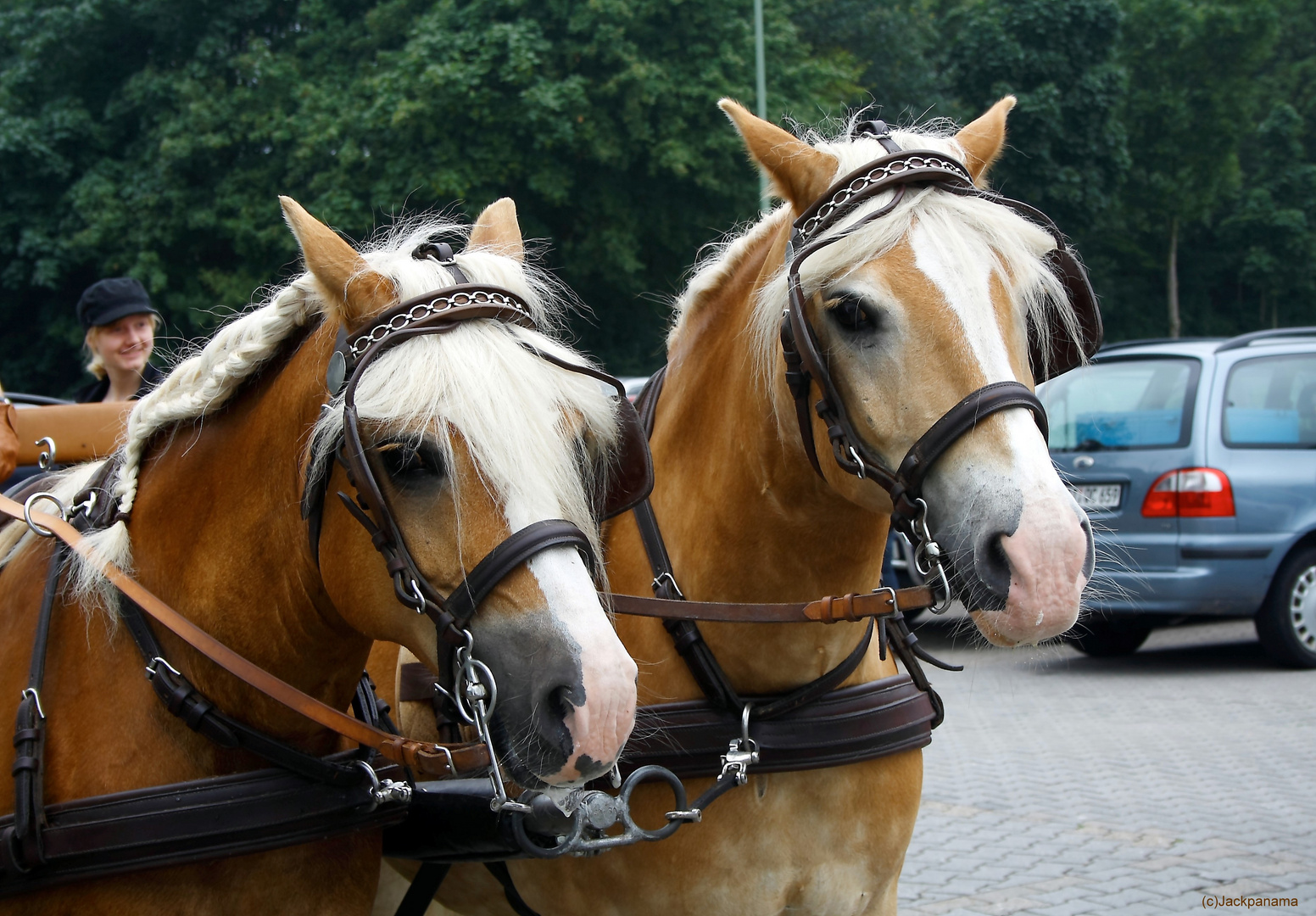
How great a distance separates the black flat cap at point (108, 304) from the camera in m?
3.99

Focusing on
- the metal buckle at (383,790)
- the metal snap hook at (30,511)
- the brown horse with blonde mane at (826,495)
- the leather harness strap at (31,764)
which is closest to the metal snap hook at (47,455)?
the metal snap hook at (30,511)

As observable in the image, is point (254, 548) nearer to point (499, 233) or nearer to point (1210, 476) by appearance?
point (499, 233)

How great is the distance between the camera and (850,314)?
2.09 metres

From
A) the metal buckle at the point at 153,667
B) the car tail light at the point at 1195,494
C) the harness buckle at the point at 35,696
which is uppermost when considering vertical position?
the metal buckle at the point at 153,667

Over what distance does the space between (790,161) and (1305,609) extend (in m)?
6.91

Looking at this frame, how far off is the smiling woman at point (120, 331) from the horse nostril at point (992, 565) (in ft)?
9.97

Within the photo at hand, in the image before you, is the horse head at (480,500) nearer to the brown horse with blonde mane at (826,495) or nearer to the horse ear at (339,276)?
the horse ear at (339,276)

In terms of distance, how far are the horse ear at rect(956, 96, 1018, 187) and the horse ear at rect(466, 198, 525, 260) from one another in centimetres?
90

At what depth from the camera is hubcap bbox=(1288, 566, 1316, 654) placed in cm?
770

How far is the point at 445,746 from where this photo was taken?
198cm

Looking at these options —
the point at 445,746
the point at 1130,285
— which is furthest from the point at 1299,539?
the point at 1130,285

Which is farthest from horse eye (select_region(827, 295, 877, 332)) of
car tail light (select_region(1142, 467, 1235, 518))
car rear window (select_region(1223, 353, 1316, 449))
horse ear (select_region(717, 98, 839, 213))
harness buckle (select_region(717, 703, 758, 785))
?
car rear window (select_region(1223, 353, 1316, 449))

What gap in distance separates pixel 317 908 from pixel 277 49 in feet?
63.7

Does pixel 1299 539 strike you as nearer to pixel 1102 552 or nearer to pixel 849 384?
pixel 1102 552
